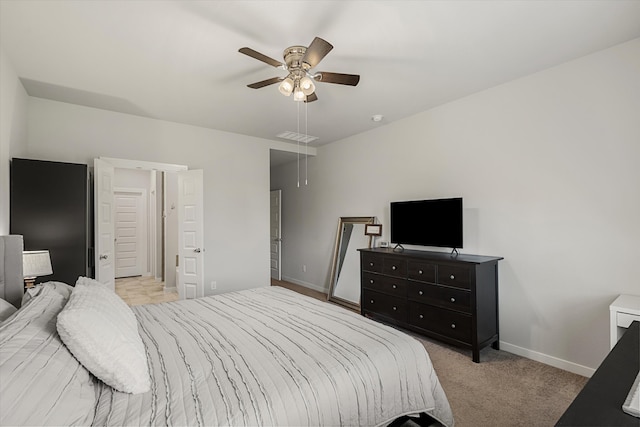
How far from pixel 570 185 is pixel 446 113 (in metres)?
1.51

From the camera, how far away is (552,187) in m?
2.77

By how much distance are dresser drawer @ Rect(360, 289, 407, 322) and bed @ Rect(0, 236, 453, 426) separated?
157cm

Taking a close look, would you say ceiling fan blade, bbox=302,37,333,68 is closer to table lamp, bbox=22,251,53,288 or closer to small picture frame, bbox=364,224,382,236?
table lamp, bbox=22,251,53,288

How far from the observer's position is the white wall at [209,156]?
11.5ft

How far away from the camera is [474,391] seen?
2.37 metres

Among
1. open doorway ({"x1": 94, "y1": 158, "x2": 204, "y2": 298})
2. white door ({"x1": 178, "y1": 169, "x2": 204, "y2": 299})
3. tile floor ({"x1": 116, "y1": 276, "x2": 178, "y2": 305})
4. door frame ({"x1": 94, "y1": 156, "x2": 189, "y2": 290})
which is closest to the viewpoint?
open doorway ({"x1": 94, "y1": 158, "x2": 204, "y2": 298})

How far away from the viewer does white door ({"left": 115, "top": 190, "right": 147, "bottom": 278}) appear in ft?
22.5

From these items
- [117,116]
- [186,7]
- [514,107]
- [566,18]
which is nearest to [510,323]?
[514,107]

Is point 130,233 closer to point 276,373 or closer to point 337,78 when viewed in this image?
point 337,78

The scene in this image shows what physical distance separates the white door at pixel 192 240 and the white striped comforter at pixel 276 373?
2047 millimetres

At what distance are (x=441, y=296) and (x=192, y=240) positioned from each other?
10.9 feet

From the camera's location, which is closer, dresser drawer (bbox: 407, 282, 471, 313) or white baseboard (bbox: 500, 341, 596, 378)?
white baseboard (bbox: 500, 341, 596, 378)

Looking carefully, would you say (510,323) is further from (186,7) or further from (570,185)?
(186,7)

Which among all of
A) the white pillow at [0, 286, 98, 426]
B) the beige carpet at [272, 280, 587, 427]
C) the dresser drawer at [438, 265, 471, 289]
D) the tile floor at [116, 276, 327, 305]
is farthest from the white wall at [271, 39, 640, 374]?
the white pillow at [0, 286, 98, 426]
